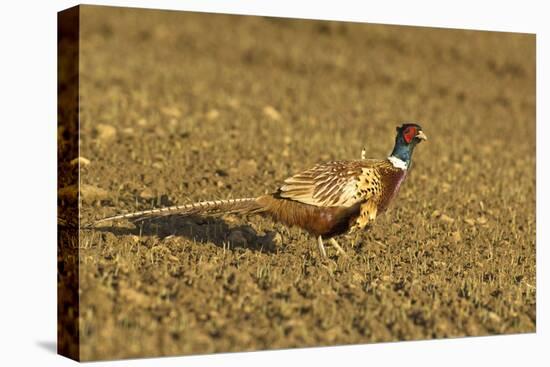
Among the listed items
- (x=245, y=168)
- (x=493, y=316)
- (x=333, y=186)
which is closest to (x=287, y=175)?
(x=245, y=168)

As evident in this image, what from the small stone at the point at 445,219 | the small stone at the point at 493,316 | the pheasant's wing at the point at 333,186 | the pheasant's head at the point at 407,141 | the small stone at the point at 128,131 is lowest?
the small stone at the point at 493,316

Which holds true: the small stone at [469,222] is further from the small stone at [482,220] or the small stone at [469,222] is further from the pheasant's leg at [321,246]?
the pheasant's leg at [321,246]

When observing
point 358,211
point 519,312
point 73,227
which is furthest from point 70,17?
point 519,312

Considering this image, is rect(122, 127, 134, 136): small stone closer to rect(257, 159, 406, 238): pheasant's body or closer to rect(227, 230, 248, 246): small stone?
rect(227, 230, 248, 246): small stone

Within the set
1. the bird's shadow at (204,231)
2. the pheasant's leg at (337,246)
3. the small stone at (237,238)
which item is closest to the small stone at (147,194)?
the bird's shadow at (204,231)

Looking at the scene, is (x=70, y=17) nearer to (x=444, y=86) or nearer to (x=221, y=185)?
(x=221, y=185)

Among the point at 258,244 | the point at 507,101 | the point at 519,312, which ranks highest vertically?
the point at 507,101

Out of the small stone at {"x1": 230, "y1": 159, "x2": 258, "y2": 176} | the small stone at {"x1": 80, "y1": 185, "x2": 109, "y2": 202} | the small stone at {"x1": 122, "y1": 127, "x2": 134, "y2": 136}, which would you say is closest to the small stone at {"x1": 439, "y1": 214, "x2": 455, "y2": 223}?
the small stone at {"x1": 230, "y1": 159, "x2": 258, "y2": 176}
